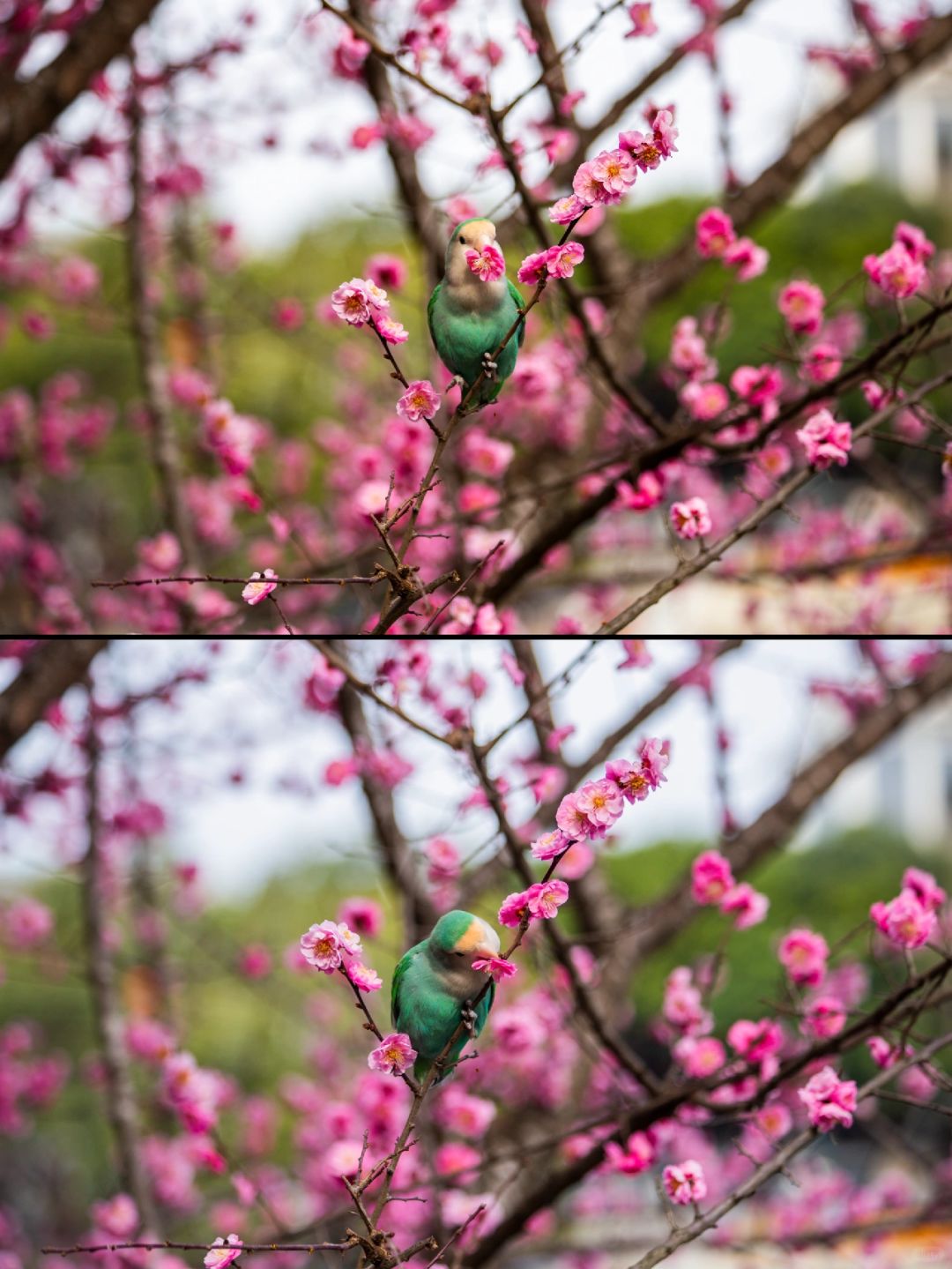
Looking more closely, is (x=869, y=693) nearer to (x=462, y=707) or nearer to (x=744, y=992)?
(x=462, y=707)

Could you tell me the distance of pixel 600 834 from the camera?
563 mm

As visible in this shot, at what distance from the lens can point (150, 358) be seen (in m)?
1.88

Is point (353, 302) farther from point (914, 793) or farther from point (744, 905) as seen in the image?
point (914, 793)

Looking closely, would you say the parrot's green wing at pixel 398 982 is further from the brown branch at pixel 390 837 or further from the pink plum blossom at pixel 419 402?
the brown branch at pixel 390 837

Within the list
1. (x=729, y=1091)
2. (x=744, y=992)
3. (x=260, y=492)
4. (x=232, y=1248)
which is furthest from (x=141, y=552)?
(x=744, y=992)

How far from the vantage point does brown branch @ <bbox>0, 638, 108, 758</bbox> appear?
4.07ft

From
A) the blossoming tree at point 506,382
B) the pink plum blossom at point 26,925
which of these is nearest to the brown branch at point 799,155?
the blossoming tree at point 506,382

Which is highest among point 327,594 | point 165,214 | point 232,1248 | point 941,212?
point 941,212

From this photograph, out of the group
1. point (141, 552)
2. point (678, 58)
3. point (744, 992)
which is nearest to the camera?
point (678, 58)

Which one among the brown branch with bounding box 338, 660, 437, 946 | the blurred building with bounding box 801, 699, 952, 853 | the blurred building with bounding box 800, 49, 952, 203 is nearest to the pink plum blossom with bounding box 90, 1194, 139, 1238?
the brown branch with bounding box 338, 660, 437, 946

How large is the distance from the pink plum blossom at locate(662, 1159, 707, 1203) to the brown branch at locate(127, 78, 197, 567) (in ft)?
3.81

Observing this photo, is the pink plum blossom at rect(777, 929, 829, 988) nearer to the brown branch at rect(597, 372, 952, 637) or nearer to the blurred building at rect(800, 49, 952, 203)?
the brown branch at rect(597, 372, 952, 637)

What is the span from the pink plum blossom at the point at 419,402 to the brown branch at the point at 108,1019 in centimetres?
107

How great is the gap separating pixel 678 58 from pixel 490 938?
1070mm
